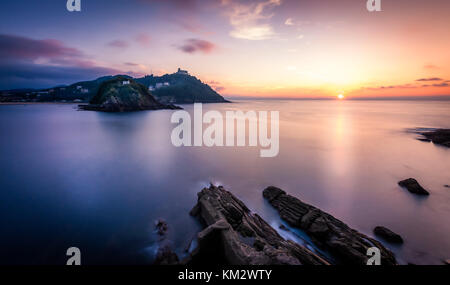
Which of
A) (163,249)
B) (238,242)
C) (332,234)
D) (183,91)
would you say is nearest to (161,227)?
(163,249)

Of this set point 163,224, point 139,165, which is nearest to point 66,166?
point 139,165

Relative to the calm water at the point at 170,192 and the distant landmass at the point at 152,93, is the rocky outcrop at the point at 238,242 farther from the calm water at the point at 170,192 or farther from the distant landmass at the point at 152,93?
the distant landmass at the point at 152,93

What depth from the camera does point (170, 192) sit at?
31.5ft

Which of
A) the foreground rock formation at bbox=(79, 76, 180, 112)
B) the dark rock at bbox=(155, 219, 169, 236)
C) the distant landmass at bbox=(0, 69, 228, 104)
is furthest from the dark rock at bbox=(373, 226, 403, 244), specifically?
the distant landmass at bbox=(0, 69, 228, 104)

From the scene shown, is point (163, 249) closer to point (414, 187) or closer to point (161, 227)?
point (161, 227)

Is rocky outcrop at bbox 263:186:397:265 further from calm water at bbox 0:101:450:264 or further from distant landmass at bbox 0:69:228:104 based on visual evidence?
distant landmass at bbox 0:69:228:104

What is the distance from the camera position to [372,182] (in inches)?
435

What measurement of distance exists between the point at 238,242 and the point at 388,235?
594 centimetres

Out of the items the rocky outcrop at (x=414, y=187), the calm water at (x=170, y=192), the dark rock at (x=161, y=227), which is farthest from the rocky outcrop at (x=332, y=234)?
the rocky outcrop at (x=414, y=187)

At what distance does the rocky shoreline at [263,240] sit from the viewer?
4.55 m

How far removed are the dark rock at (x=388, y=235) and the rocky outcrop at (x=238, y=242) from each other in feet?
11.1

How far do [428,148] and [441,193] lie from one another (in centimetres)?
1310
